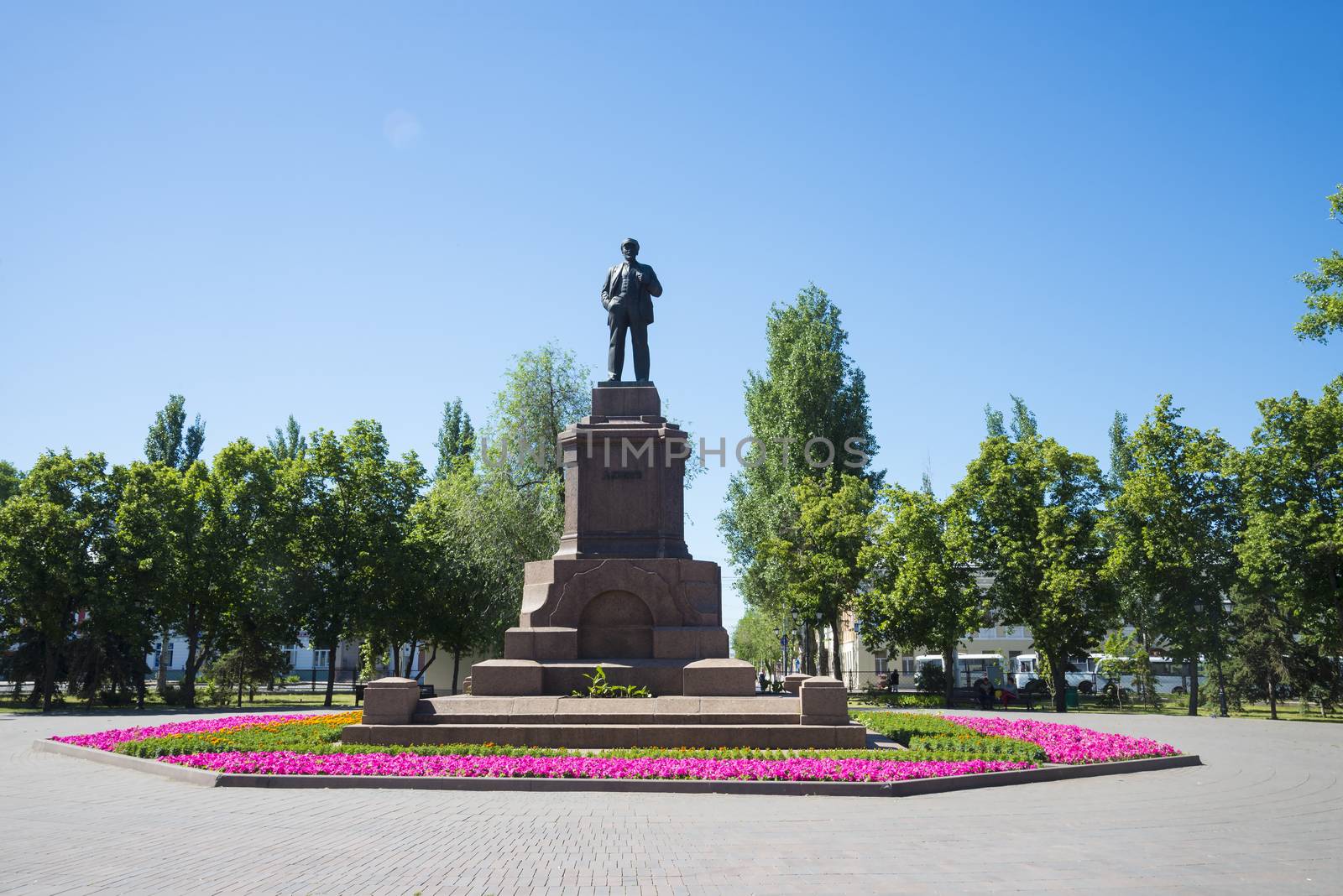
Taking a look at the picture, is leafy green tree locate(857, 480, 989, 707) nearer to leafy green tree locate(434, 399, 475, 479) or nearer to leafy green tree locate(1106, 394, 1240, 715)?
leafy green tree locate(1106, 394, 1240, 715)

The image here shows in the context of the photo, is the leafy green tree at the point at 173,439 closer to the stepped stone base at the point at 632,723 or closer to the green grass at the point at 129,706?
the green grass at the point at 129,706

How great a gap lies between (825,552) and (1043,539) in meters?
8.71

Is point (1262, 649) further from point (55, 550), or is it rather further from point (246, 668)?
point (55, 550)

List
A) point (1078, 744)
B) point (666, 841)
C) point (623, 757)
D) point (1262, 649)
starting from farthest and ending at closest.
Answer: point (1262, 649) → point (1078, 744) → point (623, 757) → point (666, 841)

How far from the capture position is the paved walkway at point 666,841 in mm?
7426

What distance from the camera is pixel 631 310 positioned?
20969mm

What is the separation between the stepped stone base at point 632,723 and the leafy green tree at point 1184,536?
82.1 ft

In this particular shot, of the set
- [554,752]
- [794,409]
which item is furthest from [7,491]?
[554,752]

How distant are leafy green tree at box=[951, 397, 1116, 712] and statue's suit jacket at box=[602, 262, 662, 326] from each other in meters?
23.9

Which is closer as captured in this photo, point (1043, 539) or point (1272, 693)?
point (1272, 693)

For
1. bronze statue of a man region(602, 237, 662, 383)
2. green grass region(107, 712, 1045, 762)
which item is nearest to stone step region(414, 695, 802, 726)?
green grass region(107, 712, 1045, 762)

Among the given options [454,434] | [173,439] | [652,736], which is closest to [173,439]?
[173,439]

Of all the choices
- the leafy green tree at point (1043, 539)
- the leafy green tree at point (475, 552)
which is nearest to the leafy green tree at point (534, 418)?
the leafy green tree at point (475, 552)

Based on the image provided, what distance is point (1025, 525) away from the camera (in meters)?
40.6
